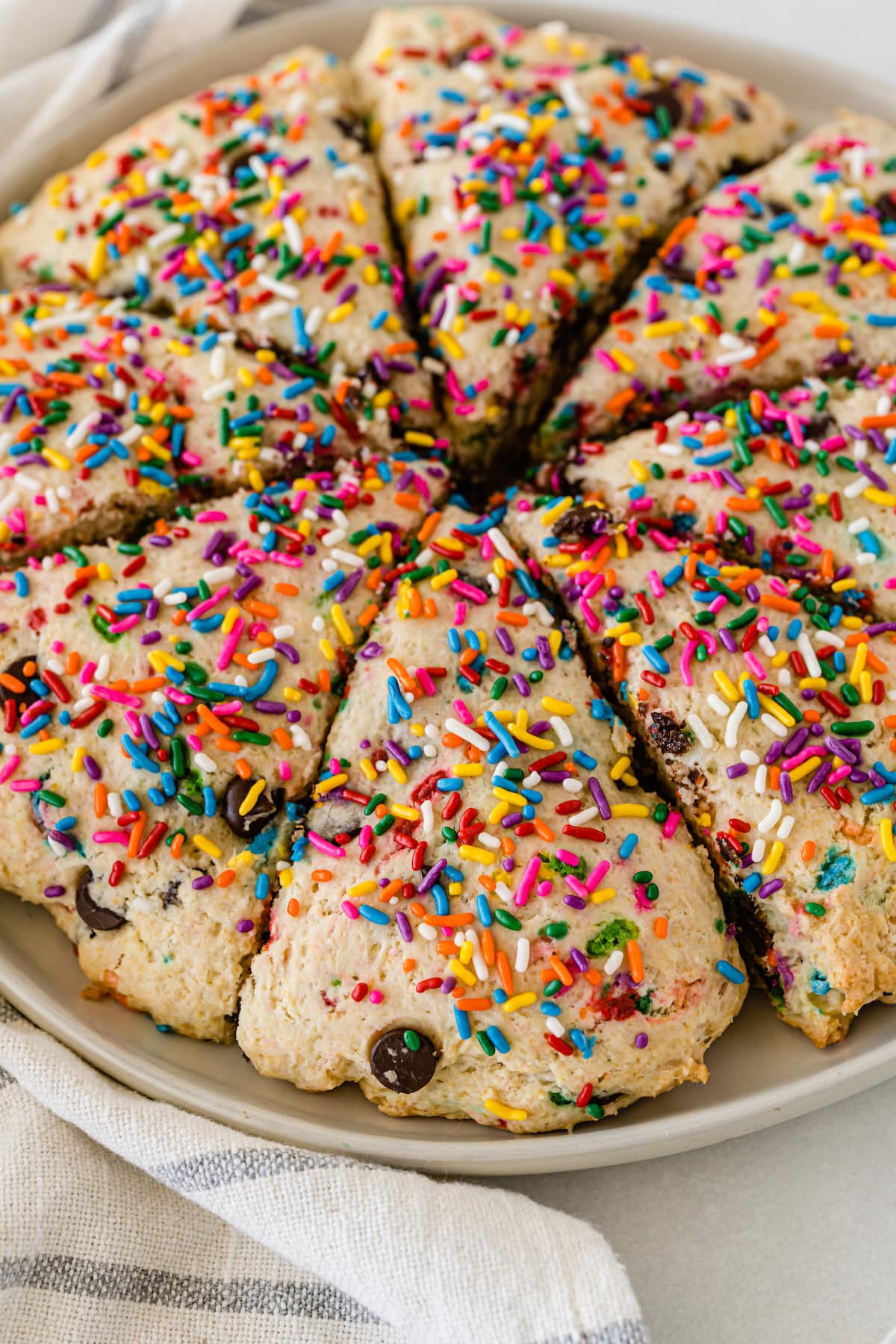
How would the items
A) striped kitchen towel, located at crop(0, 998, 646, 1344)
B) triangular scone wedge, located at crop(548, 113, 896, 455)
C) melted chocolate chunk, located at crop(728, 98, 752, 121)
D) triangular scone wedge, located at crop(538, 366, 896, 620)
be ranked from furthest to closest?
melted chocolate chunk, located at crop(728, 98, 752, 121), triangular scone wedge, located at crop(548, 113, 896, 455), triangular scone wedge, located at crop(538, 366, 896, 620), striped kitchen towel, located at crop(0, 998, 646, 1344)

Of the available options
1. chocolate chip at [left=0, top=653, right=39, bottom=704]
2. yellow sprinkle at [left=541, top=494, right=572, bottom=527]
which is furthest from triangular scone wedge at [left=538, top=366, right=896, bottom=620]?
chocolate chip at [left=0, top=653, right=39, bottom=704]

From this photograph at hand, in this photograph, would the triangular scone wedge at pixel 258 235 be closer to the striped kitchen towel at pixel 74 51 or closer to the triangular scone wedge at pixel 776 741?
the striped kitchen towel at pixel 74 51

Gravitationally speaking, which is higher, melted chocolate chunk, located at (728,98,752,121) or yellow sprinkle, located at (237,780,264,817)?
melted chocolate chunk, located at (728,98,752,121)

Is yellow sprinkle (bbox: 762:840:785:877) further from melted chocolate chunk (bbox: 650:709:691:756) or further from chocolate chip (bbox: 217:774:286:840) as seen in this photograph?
chocolate chip (bbox: 217:774:286:840)

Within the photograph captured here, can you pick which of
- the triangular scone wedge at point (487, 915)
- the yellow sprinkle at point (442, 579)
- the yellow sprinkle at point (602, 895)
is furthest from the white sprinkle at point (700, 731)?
the yellow sprinkle at point (442, 579)

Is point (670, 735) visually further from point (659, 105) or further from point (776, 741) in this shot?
point (659, 105)

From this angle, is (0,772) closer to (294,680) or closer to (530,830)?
(294,680)

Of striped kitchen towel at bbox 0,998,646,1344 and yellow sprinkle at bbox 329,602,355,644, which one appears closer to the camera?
striped kitchen towel at bbox 0,998,646,1344
